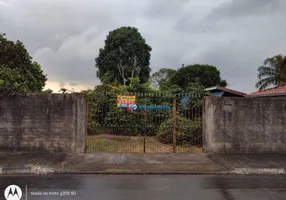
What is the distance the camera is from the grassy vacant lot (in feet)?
33.5

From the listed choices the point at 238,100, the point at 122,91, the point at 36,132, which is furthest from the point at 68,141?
the point at 122,91

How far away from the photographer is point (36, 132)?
8758 millimetres

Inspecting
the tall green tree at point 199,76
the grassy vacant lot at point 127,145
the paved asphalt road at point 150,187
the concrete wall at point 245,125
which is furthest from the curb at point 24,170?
the tall green tree at point 199,76

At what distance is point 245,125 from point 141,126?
16.3 feet

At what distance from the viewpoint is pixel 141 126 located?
40.6 feet

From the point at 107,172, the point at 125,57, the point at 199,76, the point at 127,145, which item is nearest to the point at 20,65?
the point at 127,145

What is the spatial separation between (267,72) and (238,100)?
18.6m

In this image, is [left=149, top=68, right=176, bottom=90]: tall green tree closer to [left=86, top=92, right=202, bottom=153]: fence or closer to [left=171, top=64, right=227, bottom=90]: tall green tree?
[left=171, top=64, right=227, bottom=90]: tall green tree

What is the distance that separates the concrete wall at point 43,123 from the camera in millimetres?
8750

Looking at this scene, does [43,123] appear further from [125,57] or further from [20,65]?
[125,57]

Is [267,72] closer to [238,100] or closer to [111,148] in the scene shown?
[238,100]

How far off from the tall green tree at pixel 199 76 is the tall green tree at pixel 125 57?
436cm

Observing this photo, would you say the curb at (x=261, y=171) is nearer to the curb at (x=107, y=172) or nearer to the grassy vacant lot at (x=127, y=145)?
the curb at (x=107, y=172)

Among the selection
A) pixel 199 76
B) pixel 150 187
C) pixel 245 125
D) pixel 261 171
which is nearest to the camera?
pixel 150 187
